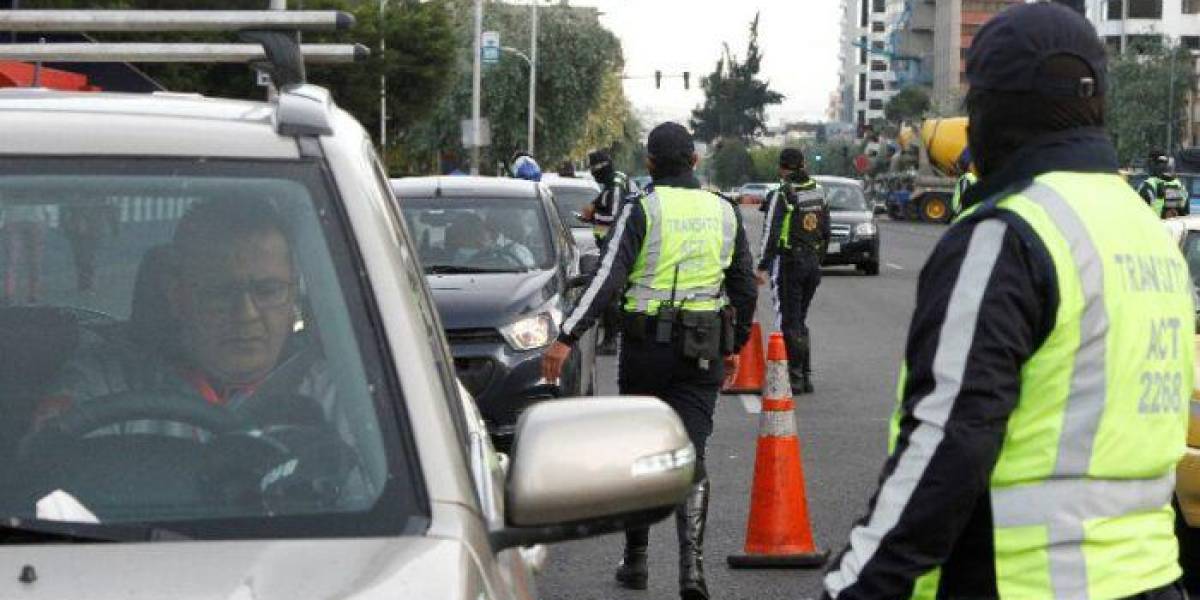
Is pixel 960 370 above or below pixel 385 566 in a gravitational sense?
above

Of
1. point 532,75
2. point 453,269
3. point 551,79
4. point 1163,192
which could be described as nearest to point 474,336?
point 453,269

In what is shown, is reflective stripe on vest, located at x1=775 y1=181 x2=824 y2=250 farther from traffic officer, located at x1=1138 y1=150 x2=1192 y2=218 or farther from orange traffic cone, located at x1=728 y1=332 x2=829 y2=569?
traffic officer, located at x1=1138 y1=150 x2=1192 y2=218

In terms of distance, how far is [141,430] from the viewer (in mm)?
3420

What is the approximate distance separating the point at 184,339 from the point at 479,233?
10253mm

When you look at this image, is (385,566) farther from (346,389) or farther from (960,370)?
(960,370)

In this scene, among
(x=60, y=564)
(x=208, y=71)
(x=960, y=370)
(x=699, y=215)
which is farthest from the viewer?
(x=208, y=71)

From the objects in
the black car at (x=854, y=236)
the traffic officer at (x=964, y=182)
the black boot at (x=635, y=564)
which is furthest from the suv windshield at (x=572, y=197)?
the black boot at (x=635, y=564)

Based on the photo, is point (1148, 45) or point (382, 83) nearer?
point (382, 83)

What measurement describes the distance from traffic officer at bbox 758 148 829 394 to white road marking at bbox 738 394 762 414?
386 millimetres

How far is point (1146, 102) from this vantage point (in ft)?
291

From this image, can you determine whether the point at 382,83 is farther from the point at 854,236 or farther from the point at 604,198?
the point at 604,198

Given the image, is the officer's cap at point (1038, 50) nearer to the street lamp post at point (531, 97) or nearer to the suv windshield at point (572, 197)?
the suv windshield at point (572, 197)

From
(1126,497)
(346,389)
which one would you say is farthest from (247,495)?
(1126,497)

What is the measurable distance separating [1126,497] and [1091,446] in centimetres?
10
